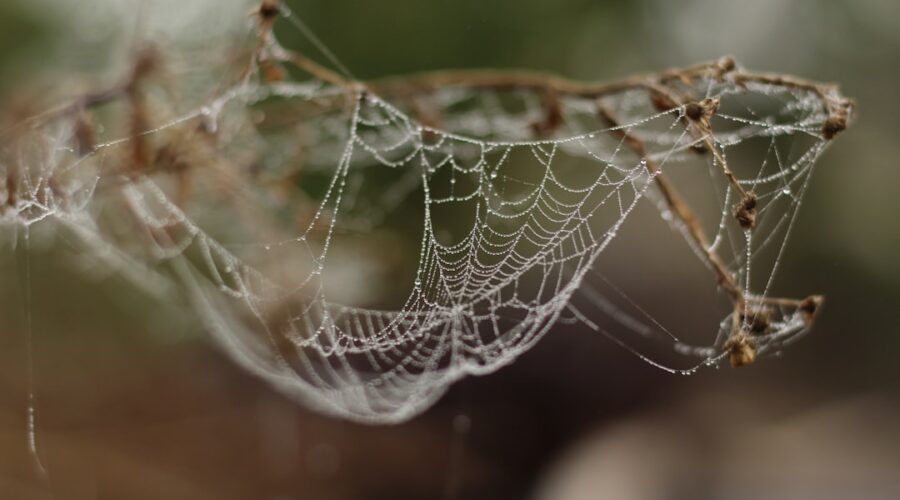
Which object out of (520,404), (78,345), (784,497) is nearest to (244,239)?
(520,404)

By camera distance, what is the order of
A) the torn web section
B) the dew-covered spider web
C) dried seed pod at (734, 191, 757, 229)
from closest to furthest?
dried seed pod at (734, 191, 757, 229)
the dew-covered spider web
the torn web section

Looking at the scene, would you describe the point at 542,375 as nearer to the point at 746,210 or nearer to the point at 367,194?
the point at 367,194

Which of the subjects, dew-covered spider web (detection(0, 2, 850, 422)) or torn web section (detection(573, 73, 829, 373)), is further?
torn web section (detection(573, 73, 829, 373))

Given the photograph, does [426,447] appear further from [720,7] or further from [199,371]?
[720,7]

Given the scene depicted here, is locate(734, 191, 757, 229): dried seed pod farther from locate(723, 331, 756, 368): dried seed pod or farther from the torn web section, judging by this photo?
the torn web section

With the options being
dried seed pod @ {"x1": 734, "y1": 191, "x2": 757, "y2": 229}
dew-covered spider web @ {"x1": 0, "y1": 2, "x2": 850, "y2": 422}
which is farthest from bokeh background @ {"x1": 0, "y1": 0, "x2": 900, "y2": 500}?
dried seed pod @ {"x1": 734, "y1": 191, "x2": 757, "y2": 229}

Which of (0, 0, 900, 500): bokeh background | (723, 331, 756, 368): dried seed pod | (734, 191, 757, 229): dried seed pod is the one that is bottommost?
(723, 331, 756, 368): dried seed pod

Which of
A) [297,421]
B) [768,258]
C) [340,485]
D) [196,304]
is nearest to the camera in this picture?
[196,304]

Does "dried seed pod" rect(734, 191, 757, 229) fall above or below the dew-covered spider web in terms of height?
below
